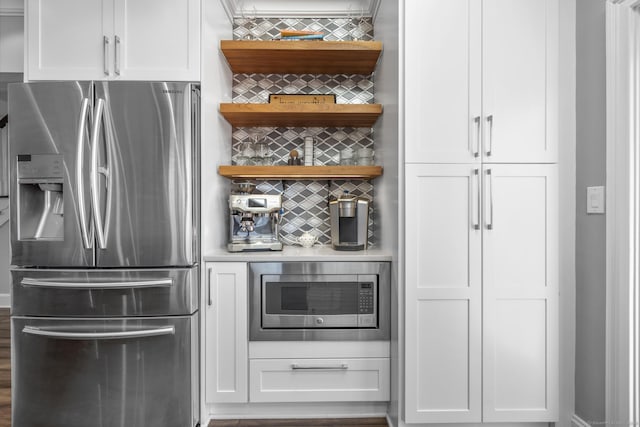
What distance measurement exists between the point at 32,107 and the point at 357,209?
1758 millimetres

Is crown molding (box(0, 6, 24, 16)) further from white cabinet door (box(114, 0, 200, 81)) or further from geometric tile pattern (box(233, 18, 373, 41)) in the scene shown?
geometric tile pattern (box(233, 18, 373, 41))

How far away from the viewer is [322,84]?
2.63 m

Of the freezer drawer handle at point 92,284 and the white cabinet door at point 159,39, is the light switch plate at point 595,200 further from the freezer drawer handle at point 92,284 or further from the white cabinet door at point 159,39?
the freezer drawer handle at point 92,284

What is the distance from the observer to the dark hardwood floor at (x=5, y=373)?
2.11 metres

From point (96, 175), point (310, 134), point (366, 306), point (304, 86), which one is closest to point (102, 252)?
point (96, 175)

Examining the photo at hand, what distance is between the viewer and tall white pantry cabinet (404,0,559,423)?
6.04 feet

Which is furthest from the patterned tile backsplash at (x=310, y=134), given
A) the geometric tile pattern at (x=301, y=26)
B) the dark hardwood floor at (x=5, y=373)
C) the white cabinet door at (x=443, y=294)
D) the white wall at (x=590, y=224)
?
the dark hardwood floor at (x=5, y=373)

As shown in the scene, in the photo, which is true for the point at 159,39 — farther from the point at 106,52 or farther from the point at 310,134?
the point at 310,134

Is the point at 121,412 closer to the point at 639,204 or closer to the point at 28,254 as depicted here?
the point at 28,254

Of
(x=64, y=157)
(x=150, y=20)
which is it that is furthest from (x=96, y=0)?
(x=64, y=157)

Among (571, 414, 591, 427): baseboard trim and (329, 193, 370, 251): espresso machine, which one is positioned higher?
(329, 193, 370, 251): espresso machine

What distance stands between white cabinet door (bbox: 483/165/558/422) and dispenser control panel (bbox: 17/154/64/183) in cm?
210

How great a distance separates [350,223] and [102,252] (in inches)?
51.9

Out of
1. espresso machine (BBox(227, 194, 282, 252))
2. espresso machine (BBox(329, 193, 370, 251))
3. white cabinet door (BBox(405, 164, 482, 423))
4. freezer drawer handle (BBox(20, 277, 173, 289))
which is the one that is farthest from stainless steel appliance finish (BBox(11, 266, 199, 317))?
white cabinet door (BBox(405, 164, 482, 423))
